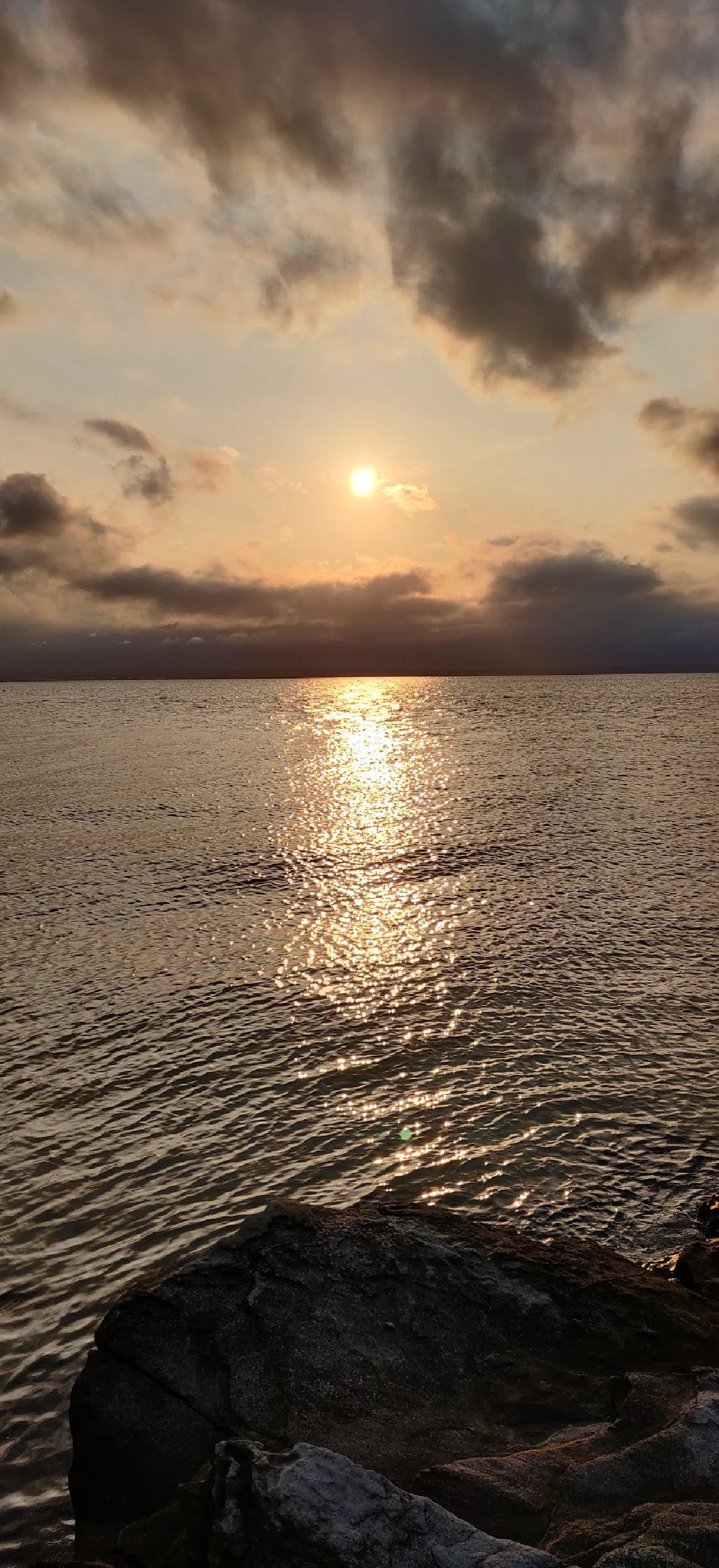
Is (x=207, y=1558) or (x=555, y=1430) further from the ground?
(x=207, y=1558)

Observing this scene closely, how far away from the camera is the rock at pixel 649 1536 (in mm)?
4867

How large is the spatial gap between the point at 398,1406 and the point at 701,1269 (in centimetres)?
409

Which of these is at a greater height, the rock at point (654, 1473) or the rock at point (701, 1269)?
the rock at point (654, 1473)

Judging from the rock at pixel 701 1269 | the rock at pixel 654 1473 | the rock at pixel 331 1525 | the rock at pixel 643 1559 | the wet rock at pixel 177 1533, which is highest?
the rock at pixel 331 1525

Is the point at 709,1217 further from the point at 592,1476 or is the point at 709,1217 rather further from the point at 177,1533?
the point at 177,1533

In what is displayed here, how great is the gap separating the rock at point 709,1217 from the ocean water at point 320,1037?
0.84 ft

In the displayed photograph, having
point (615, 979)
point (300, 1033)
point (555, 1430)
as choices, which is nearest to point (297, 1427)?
point (555, 1430)

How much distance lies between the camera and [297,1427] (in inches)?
253

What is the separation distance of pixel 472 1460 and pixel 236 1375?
2007 millimetres

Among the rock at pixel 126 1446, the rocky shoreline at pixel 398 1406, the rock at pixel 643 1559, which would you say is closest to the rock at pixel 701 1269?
the rocky shoreline at pixel 398 1406

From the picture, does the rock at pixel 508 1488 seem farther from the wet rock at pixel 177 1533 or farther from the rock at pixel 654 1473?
the wet rock at pixel 177 1533

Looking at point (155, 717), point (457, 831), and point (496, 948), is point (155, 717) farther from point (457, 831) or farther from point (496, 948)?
point (496, 948)

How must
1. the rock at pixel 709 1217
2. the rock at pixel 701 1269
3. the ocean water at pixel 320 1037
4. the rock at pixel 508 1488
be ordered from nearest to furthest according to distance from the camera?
the rock at pixel 508 1488 → the rock at pixel 701 1269 → the rock at pixel 709 1217 → the ocean water at pixel 320 1037

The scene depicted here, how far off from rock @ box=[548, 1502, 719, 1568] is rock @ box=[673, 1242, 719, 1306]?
3383mm
